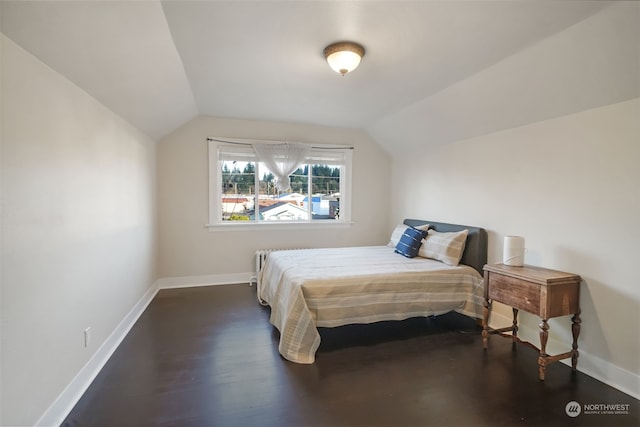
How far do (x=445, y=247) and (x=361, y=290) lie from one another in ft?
3.98

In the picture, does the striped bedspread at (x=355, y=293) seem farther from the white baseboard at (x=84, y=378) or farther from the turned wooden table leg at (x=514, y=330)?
the white baseboard at (x=84, y=378)

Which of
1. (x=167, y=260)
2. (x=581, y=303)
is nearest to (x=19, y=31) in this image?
(x=167, y=260)

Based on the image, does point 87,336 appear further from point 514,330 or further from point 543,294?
point 514,330

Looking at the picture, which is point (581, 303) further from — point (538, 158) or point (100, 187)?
point (100, 187)

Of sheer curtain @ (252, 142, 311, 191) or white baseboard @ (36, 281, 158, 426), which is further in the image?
sheer curtain @ (252, 142, 311, 191)

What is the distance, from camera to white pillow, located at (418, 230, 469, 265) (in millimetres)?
3219

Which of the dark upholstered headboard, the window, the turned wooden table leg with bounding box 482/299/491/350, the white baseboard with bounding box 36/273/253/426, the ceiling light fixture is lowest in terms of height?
the white baseboard with bounding box 36/273/253/426

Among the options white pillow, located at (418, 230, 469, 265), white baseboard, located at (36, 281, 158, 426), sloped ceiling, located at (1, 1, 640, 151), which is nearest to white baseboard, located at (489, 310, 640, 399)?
white pillow, located at (418, 230, 469, 265)

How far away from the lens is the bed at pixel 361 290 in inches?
97.7

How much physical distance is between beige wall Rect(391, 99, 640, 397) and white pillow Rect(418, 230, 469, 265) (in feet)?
0.99

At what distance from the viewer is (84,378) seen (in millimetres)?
2031

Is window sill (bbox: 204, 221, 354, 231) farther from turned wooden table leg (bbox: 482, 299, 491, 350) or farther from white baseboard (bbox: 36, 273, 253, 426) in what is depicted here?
turned wooden table leg (bbox: 482, 299, 491, 350)

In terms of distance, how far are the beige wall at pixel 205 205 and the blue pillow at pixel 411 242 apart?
144 centimetres
